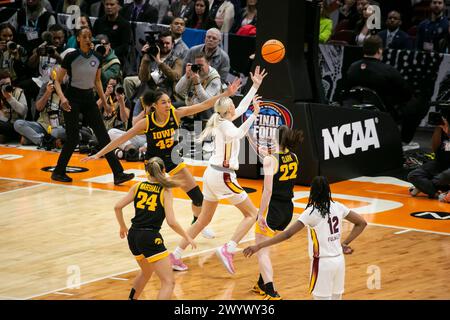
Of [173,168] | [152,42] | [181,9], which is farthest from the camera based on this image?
[181,9]

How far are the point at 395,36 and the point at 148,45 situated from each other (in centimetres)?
490

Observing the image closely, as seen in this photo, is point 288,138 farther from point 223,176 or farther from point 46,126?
point 46,126

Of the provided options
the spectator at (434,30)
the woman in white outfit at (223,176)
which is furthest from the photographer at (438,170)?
the woman in white outfit at (223,176)

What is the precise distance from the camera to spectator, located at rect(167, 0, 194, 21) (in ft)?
70.5

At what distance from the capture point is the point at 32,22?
2191 cm

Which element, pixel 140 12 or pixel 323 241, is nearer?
pixel 323 241

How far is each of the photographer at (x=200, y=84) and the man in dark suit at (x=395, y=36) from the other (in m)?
3.76

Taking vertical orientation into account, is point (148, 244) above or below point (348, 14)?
below

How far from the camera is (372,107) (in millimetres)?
17188

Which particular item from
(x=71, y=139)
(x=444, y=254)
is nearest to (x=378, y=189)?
(x=444, y=254)

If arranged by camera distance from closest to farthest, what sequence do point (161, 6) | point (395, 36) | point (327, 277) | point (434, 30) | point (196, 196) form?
point (327, 277) < point (196, 196) < point (434, 30) < point (395, 36) < point (161, 6)

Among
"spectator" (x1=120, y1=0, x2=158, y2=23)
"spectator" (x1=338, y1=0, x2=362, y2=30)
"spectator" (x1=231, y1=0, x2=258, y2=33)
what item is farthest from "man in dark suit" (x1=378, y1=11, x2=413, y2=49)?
"spectator" (x1=120, y1=0, x2=158, y2=23)

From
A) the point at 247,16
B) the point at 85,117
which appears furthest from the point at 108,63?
the point at 85,117

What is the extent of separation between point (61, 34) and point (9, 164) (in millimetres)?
3587
